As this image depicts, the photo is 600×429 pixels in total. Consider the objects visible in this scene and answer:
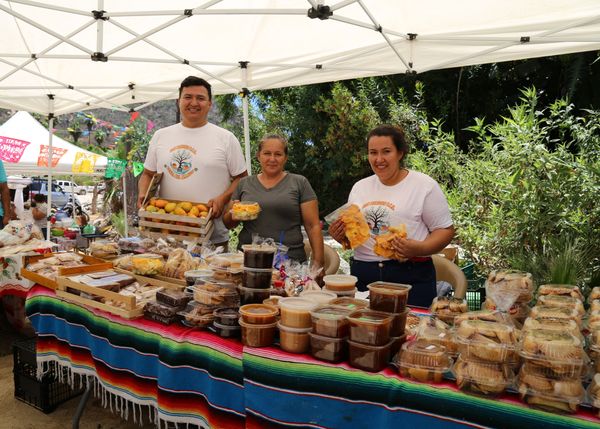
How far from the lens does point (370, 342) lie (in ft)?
5.08

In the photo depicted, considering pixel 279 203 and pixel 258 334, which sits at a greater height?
pixel 279 203

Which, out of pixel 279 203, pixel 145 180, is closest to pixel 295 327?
pixel 279 203

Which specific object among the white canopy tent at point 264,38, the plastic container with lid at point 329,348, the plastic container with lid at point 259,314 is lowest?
the plastic container with lid at point 329,348

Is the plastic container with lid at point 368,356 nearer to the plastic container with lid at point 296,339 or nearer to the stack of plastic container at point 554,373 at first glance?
the plastic container with lid at point 296,339

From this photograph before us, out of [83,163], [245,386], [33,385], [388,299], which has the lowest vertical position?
[33,385]

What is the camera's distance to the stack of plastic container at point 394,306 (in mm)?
1647

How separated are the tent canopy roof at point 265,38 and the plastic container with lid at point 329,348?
258 cm

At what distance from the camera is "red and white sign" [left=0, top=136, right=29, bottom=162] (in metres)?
9.62

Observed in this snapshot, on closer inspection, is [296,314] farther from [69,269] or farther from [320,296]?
[69,269]

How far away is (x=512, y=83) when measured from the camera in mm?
10070

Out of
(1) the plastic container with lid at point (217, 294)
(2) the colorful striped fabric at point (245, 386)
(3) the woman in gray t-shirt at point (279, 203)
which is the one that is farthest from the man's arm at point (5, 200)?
(1) the plastic container with lid at point (217, 294)

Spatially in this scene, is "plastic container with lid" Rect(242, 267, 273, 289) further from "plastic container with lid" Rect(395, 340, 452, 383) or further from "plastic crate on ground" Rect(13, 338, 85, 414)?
"plastic crate on ground" Rect(13, 338, 85, 414)

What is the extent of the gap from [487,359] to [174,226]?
2.22 m

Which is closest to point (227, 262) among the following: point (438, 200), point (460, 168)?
point (438, 200)
